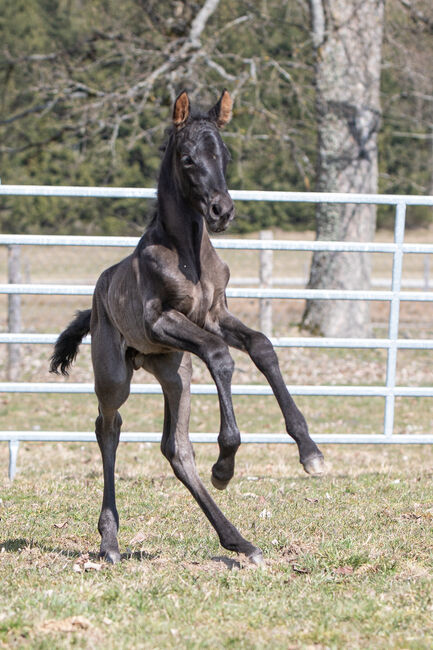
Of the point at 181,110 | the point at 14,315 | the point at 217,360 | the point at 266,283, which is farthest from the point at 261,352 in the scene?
the point at 266,283

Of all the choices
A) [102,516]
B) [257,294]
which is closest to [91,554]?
[102,516]

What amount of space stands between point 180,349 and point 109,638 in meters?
1.46

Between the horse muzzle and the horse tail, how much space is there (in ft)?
5.08

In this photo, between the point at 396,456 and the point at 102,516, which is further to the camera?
the point at 396,456

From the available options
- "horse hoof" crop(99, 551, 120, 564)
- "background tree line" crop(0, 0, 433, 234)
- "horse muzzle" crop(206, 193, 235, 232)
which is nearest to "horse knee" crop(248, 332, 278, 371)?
"horse muzzle" crop(206, 193, 235, 232)

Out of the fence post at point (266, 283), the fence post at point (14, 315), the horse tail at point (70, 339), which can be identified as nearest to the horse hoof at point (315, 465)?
the horse tail at point (70, 339)

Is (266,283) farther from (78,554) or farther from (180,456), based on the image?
(78,554)

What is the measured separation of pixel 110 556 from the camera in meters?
4.38

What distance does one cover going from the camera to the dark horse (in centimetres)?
405

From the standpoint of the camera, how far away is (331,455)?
27.7ft

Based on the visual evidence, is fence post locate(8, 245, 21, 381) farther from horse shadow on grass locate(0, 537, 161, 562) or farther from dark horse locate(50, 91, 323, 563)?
horse shadow on grass locate(0, 537, 161, 562)

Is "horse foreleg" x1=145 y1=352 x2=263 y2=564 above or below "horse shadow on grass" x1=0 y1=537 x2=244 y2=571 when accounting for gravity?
above

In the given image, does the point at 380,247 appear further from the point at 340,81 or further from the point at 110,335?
the point at 340,81

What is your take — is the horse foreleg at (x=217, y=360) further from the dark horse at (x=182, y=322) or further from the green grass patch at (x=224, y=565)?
the green grass patch at (x=224, y=565)
